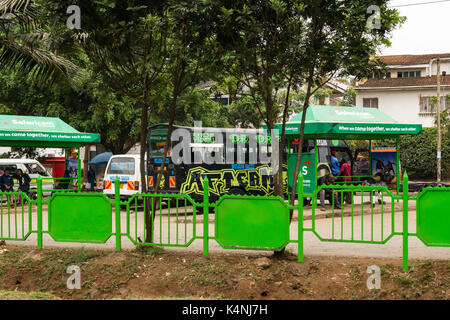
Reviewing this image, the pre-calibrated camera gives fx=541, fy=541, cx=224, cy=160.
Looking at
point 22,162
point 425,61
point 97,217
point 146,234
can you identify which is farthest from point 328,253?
point 425,61

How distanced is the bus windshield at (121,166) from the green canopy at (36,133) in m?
1.17

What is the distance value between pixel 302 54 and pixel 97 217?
4326mm

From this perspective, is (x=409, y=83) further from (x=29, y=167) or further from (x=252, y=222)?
(x=252, y=222)

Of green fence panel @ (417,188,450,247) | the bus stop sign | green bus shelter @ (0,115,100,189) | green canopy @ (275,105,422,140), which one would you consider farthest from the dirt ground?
green bus shelter @ (0,115,100,189)

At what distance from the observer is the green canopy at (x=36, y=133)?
56.6 ft

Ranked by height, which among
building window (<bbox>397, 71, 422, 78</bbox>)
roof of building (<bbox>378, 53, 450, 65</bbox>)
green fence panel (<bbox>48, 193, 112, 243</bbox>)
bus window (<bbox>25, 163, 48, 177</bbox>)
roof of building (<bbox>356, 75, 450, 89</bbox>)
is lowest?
green fence panel (<bbox>48, 193, 112, 243</bbox>)

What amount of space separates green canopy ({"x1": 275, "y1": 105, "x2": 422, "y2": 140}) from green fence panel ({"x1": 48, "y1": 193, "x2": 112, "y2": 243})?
27.5ft

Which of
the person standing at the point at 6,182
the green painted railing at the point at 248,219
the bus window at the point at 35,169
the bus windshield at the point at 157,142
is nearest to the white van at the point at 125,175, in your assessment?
the bus windshield at the point at 157,142

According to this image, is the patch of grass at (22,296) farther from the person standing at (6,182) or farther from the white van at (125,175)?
the person standing at (6,182)

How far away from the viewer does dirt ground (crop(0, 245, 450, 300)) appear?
7363mm

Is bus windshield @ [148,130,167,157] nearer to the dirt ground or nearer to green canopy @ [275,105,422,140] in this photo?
green canopy @ [275,105,422,140]

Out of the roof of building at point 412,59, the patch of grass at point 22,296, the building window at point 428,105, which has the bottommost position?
the patch of grass at point 22,296

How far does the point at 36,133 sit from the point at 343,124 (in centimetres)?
974

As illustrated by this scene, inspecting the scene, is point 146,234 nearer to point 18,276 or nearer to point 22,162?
point 18,276
